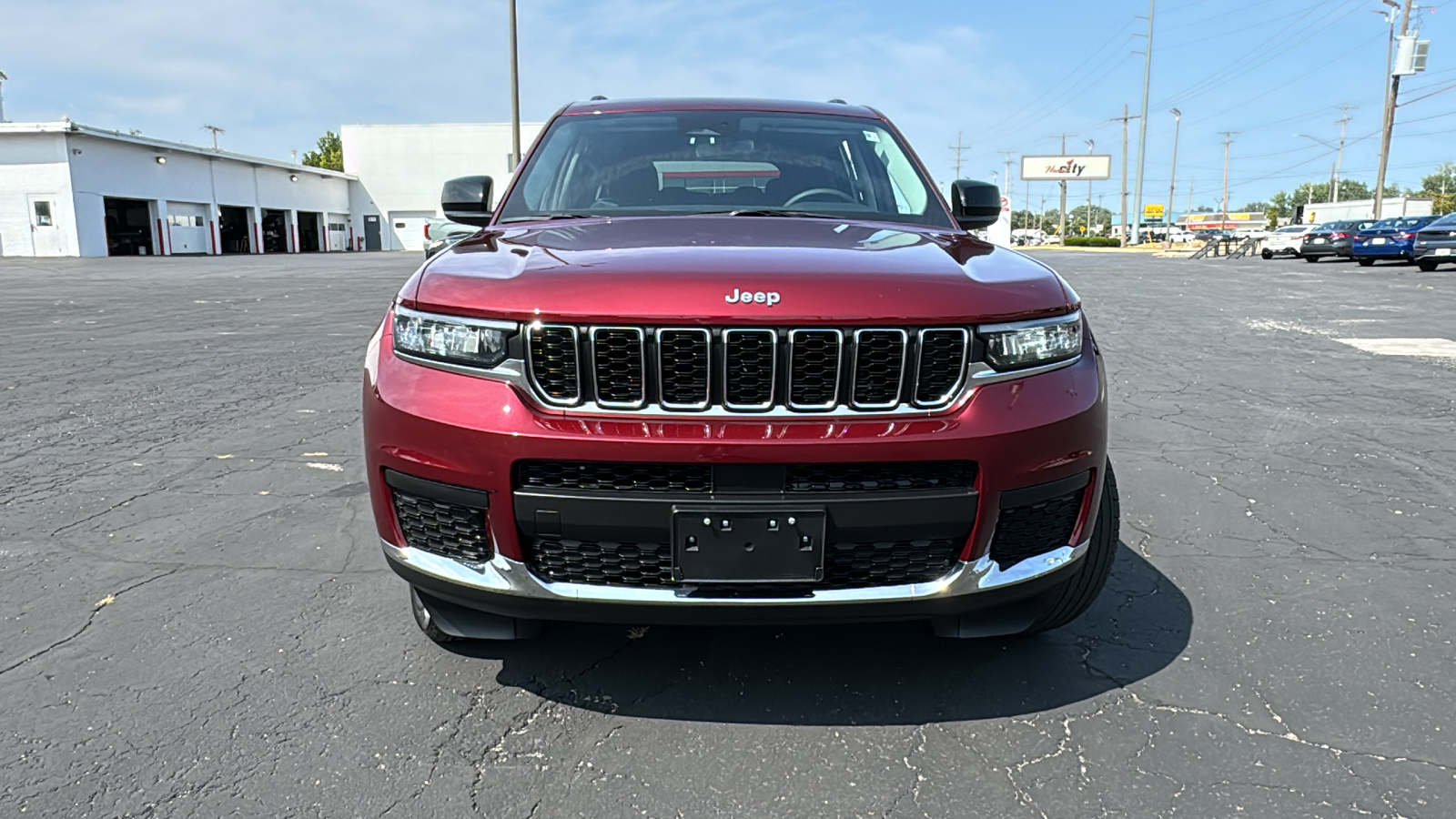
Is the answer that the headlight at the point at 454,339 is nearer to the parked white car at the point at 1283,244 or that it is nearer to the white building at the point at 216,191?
the white building at the point at 216,191

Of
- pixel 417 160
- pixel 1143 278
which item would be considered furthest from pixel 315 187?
pixel 1143 278

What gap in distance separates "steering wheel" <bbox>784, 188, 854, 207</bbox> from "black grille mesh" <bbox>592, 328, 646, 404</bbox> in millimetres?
1467

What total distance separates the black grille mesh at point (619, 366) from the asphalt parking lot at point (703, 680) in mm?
845

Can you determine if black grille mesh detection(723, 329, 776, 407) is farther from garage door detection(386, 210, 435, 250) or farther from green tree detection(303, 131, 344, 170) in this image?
green tree detection(303, 131, 344, 170)

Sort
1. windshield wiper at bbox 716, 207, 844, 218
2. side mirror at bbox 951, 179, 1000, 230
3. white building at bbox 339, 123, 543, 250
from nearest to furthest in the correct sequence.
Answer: windshield wiper at bbox 716, 207, 844, 218
side mirror at bbox 951, 179, 1000, 230
white building at bbox 339, 123, 543, 250

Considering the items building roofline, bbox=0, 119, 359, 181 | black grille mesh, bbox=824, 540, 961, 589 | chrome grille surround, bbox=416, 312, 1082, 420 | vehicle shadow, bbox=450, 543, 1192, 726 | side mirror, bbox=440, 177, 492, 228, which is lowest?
vehicle shadow, bbox=450, 543, 1192, 726

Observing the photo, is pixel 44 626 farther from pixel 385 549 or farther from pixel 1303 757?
pixel 1303 757

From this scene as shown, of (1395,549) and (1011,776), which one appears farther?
(1395,549)

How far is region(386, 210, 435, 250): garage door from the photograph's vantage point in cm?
5847

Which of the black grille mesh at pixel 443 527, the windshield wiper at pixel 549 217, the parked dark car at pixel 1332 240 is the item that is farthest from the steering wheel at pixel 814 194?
the parked dark car at pixel 1332 240

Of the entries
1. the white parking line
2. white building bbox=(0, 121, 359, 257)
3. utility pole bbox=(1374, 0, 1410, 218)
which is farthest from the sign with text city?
the white parking line

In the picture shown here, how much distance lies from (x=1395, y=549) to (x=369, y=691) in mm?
3619

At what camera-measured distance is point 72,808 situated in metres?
2.00

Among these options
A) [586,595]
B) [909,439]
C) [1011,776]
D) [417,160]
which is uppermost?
[417,160]
